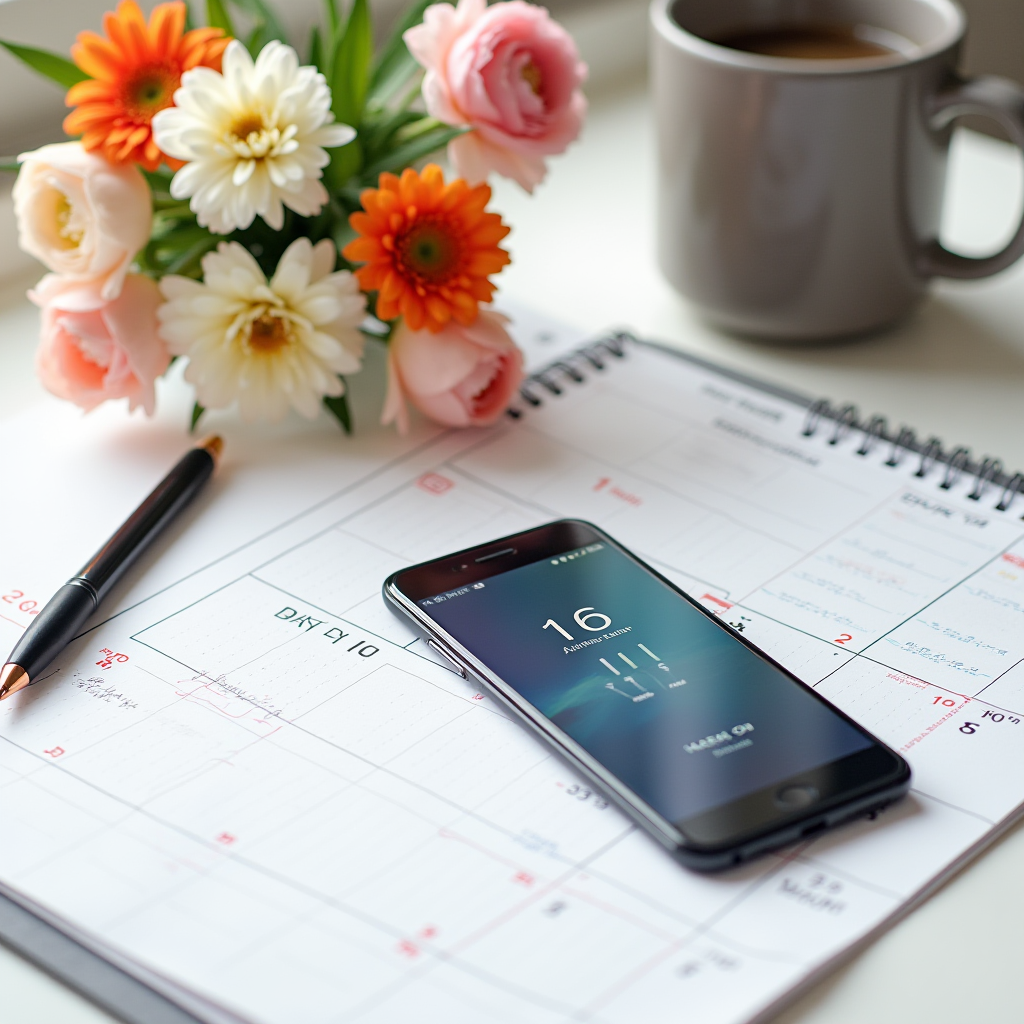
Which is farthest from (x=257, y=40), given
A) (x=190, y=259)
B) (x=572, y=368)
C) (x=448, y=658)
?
(x=448, y=658)

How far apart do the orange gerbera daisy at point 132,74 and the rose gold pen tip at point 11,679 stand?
0.25 m

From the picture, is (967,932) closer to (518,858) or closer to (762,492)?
(518,858)

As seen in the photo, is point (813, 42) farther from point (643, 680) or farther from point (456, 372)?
point (643, 680)

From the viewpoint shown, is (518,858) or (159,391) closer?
(518,858)

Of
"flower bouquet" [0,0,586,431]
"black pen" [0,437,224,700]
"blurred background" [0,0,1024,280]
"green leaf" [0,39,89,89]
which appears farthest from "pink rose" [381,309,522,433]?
"blurred background" [0,0,1024,280]

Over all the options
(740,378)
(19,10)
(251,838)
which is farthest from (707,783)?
(19,10)

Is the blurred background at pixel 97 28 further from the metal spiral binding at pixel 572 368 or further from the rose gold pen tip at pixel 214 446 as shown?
the rose gold pen tip at pixel 214 446

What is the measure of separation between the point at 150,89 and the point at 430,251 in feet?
0.52

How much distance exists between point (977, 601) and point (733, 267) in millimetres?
274

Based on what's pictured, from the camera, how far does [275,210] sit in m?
0.62

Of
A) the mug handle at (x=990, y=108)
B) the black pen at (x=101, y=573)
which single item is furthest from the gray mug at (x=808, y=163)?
the black pen at (x=101, y=573)

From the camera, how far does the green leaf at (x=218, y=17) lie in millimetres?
682

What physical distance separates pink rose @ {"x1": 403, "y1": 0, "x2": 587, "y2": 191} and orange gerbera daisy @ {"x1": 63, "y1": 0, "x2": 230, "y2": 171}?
0.11 m

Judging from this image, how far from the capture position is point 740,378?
0.75m
